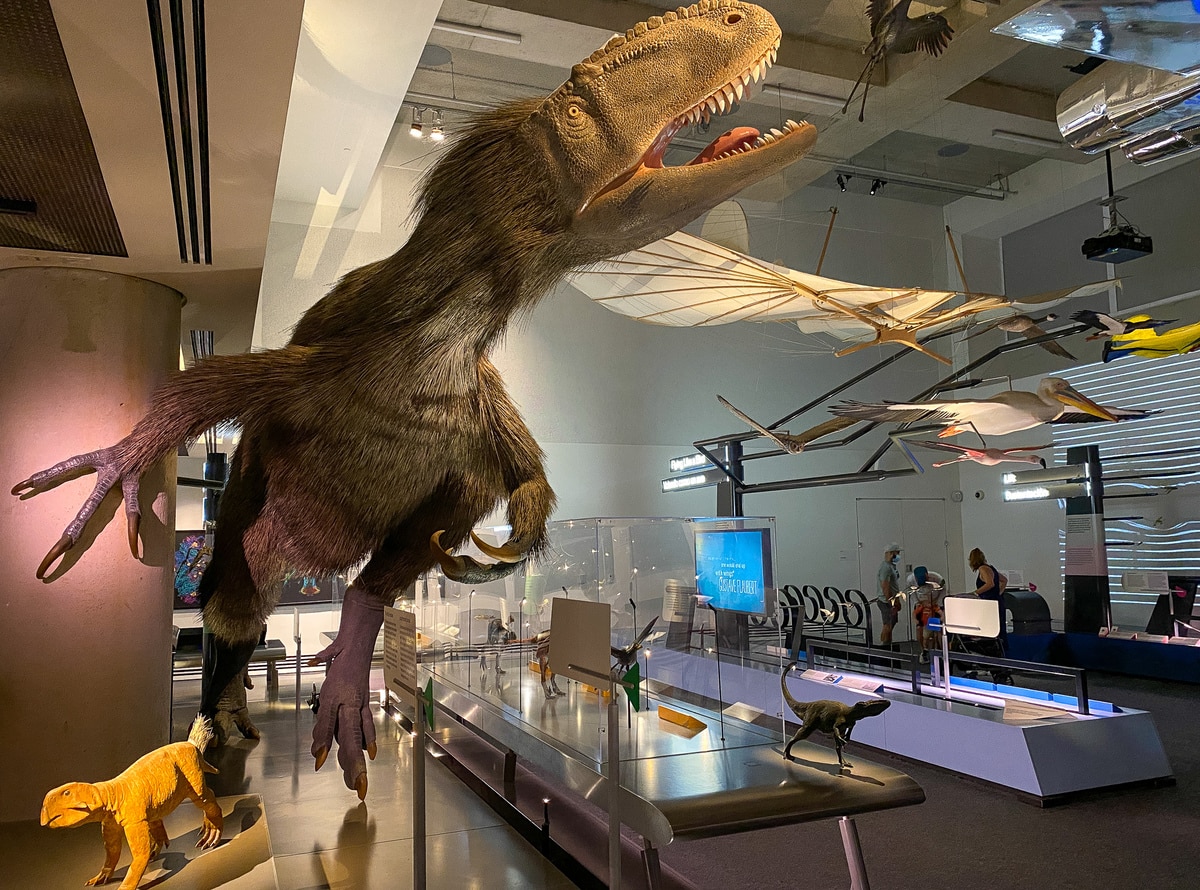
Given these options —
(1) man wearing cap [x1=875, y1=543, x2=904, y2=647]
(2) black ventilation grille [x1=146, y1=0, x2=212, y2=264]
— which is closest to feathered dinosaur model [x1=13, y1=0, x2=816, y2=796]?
(2) black ventilation grille [x1=146, y1=0, x2=212, y2=264]

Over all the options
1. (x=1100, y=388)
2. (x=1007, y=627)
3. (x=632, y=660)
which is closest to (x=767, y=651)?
(x=632, y=660)

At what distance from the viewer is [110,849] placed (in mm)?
1562

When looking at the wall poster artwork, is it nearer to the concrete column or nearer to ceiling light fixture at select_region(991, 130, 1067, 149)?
the concrete column

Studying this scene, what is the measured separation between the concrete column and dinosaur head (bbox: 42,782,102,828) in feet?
0.60

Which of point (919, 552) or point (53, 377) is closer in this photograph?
point (53, 377)

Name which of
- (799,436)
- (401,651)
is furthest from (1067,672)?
(401,651)

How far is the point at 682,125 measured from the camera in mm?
785

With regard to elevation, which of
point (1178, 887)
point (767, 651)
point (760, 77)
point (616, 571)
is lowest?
point (1178, 887)

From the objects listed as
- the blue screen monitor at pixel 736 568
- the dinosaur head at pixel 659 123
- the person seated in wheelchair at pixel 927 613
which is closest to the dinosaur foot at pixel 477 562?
the dinosaur head at pixel 659 123

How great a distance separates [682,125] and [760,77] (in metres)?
0.09

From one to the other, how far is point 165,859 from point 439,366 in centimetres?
142

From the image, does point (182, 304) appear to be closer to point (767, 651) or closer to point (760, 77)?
point (760, 77)

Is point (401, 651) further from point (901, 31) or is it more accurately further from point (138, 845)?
point (901, 31)

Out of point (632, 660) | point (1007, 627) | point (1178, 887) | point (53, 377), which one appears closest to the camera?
point (53, 377)
